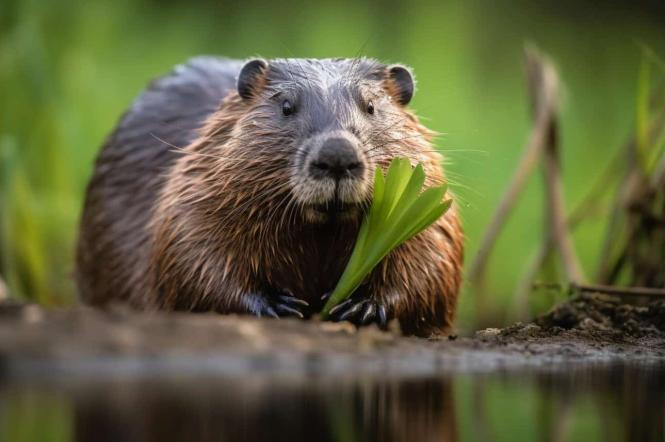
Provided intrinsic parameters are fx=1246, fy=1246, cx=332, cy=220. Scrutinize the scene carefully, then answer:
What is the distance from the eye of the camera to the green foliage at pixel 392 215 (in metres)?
3.63

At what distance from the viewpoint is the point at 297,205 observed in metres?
3.76

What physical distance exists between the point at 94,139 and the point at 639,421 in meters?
5.22

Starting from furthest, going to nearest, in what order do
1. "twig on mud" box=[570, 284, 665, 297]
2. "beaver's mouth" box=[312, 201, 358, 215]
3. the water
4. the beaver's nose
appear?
1. "twig on mud" box=[570, 284, 665, 297]
2. "beaver's mouth" box=[312, 201, 358, 215]
3. the beaver's nose
4. the water

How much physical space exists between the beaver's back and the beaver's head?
0.76 meters

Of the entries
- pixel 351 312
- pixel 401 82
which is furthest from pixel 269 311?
pixel 401 82

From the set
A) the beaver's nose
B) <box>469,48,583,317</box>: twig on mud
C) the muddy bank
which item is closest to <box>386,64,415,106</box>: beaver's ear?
the beaver's nose

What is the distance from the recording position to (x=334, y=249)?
12.8ft

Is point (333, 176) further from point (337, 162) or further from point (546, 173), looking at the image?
point (546, 173)

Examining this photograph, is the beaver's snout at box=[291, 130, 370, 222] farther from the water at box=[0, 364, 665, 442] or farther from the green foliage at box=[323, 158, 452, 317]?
the water at box=[0, 364, 665, 442]

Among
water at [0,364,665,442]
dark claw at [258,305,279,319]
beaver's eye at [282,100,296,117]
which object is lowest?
dark claw at [258,305,279,319]

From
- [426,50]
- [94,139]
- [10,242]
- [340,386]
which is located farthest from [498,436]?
[426,50]

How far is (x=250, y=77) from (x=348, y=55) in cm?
359

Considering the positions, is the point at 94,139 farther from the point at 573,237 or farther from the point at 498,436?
the point at 498,436

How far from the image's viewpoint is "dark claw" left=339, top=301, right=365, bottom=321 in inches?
147
